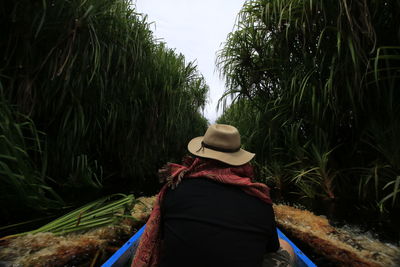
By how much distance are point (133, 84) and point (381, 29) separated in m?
2.90

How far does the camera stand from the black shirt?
782mm

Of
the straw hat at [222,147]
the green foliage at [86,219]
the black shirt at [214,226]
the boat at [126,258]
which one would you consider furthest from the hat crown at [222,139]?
the green foliage at [86,219]

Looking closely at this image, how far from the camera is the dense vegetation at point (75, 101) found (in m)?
1.83

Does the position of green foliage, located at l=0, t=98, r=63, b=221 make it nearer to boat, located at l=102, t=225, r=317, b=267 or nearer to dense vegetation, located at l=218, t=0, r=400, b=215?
boat, located at l=102, t=225, r=317, b=267

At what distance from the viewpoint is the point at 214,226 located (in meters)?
0.79

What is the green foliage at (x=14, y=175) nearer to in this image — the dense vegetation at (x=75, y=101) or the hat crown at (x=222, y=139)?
the dense vegetation at (x=75, y=101)

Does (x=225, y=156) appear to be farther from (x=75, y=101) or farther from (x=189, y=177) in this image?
(x=75, y=101)

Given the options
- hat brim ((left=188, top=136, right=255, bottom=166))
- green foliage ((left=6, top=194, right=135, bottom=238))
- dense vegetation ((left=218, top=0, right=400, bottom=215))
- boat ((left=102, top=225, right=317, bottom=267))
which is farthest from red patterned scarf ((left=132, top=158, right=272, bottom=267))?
dense vegetation ((left=218, top=0, right=400, bottom=215))

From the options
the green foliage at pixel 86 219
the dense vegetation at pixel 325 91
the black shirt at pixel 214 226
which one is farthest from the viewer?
the dense vegetation at pixel 325 91

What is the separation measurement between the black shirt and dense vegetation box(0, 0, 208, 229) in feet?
4.36

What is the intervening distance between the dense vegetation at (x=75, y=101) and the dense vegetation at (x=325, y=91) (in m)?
1.42

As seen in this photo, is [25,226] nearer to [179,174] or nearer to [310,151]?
[179,174]

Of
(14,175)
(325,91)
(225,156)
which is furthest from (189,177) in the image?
(325,91)

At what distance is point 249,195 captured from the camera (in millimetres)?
872
